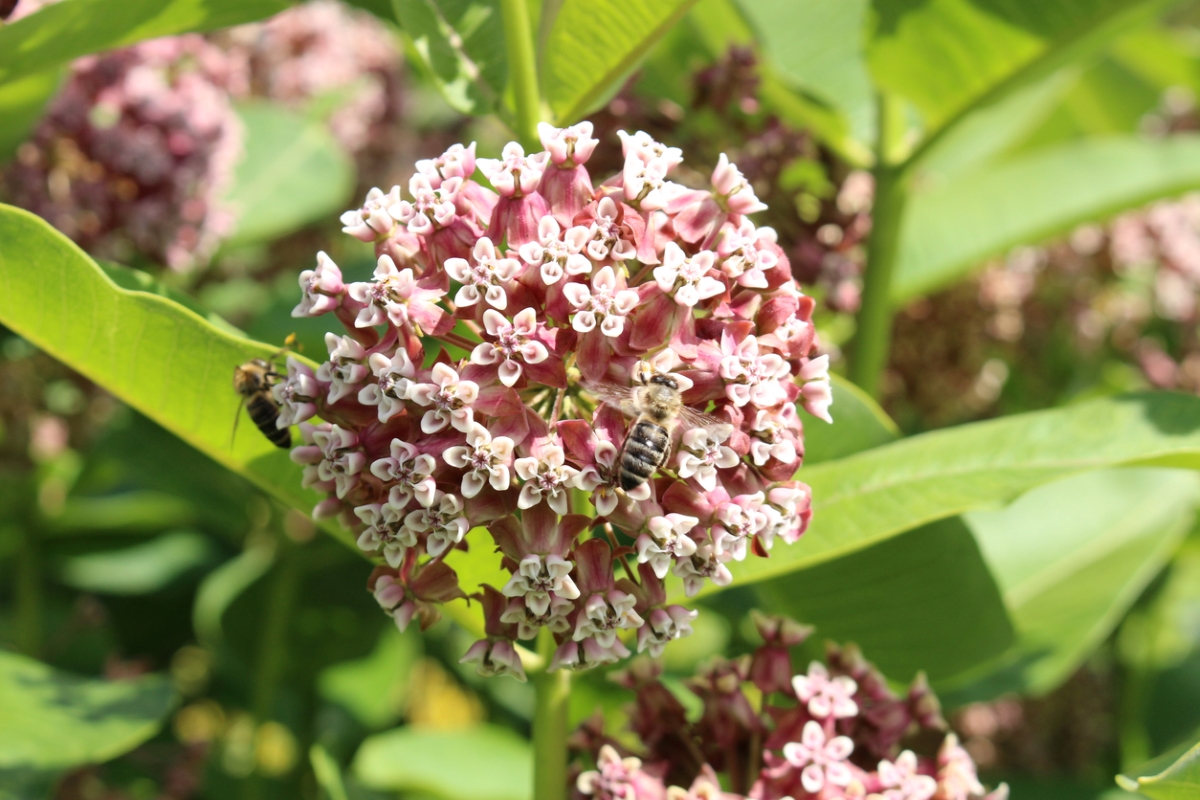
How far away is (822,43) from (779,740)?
1062 millimetres

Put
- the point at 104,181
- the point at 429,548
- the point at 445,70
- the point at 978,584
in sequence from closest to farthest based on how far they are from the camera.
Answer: the point at 429,548, the point at 445,70, the point at 978,584, the point at 104,181

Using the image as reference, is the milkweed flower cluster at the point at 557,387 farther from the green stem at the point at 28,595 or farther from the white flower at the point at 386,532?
the green stem at the point at 28,595

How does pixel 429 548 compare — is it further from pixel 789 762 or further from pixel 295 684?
pixel 295 684

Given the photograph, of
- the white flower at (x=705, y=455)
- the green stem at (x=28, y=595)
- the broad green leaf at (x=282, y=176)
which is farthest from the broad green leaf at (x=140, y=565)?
the white flower at (x=705, y=455)

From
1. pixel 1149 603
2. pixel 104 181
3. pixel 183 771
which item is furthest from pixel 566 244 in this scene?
pixel 1149 603

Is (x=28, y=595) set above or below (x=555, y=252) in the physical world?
below

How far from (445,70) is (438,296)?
37 cm

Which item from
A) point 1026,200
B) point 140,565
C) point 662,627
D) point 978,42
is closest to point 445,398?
point 662,627

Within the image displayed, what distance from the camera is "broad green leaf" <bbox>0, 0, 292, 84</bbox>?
1252 mm

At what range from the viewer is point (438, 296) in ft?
3.30

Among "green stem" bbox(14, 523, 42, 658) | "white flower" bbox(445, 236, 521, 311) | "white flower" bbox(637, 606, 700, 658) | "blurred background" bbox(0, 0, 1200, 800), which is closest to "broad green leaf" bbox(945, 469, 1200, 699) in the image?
"blurred background" bbox(0, 0, 1200, 800)

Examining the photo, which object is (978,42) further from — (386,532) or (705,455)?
(386,532)

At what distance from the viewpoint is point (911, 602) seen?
142 centimetres

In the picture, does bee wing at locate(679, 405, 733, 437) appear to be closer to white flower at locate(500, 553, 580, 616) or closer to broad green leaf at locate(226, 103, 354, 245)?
white flower at locate(500, 553, 580, 616)
